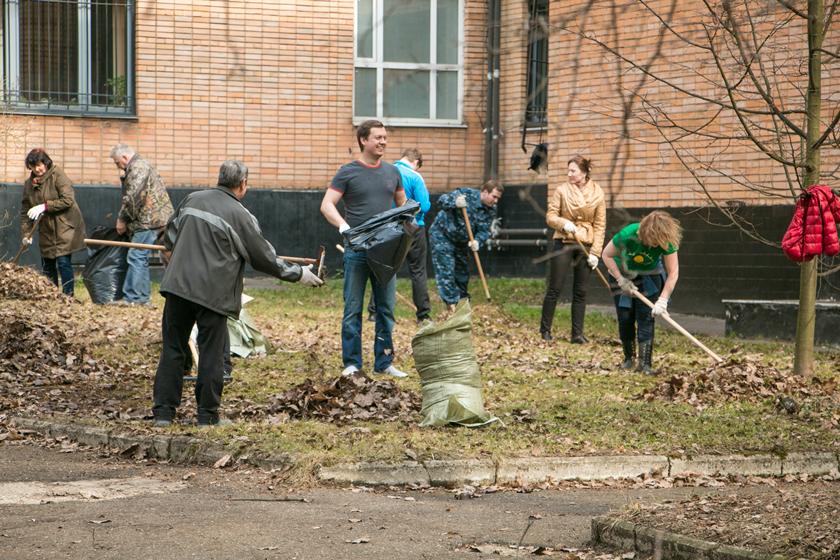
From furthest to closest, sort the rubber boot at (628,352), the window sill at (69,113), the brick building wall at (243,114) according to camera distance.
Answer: the brick building wall at (243,114) < the window sill at (69,113) < the rubber boot at (628,352)

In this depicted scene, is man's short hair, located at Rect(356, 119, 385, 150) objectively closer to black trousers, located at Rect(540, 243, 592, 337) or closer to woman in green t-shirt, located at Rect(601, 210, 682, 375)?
woman in green t-shirt, located at Rect(601, 210, 682, 375)

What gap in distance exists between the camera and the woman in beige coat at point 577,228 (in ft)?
45.3

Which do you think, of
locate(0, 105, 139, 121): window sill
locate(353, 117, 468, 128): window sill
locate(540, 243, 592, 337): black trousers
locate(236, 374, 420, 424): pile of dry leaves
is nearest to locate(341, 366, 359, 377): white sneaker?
locate(236, 374, 420, 424): pile of dry leaves

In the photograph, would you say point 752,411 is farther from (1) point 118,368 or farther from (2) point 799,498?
(1) point 118,368

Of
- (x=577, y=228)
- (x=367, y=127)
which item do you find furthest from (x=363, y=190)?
(x=577, y=228)

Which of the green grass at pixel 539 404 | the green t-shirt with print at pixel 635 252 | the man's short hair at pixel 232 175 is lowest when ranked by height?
the green grass at pixel 539 404

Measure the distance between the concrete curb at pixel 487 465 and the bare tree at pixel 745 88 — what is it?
74.0 inches

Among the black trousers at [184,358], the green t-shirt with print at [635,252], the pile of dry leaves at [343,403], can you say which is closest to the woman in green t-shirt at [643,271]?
the green t-shirt with print at [635,252]

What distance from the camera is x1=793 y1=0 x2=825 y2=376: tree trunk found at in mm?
9703

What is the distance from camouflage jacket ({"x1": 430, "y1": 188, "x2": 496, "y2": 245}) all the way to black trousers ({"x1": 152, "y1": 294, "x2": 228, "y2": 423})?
7.83 meters

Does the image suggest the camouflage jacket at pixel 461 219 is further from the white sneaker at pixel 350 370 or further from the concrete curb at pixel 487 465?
the concrete curb at pixel 487 465

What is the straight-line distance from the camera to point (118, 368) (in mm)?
11641

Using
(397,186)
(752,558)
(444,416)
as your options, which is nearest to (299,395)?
(444,416)

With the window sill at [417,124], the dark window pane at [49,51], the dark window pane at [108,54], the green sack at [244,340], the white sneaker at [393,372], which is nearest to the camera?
the white sneaker at [393,372]
